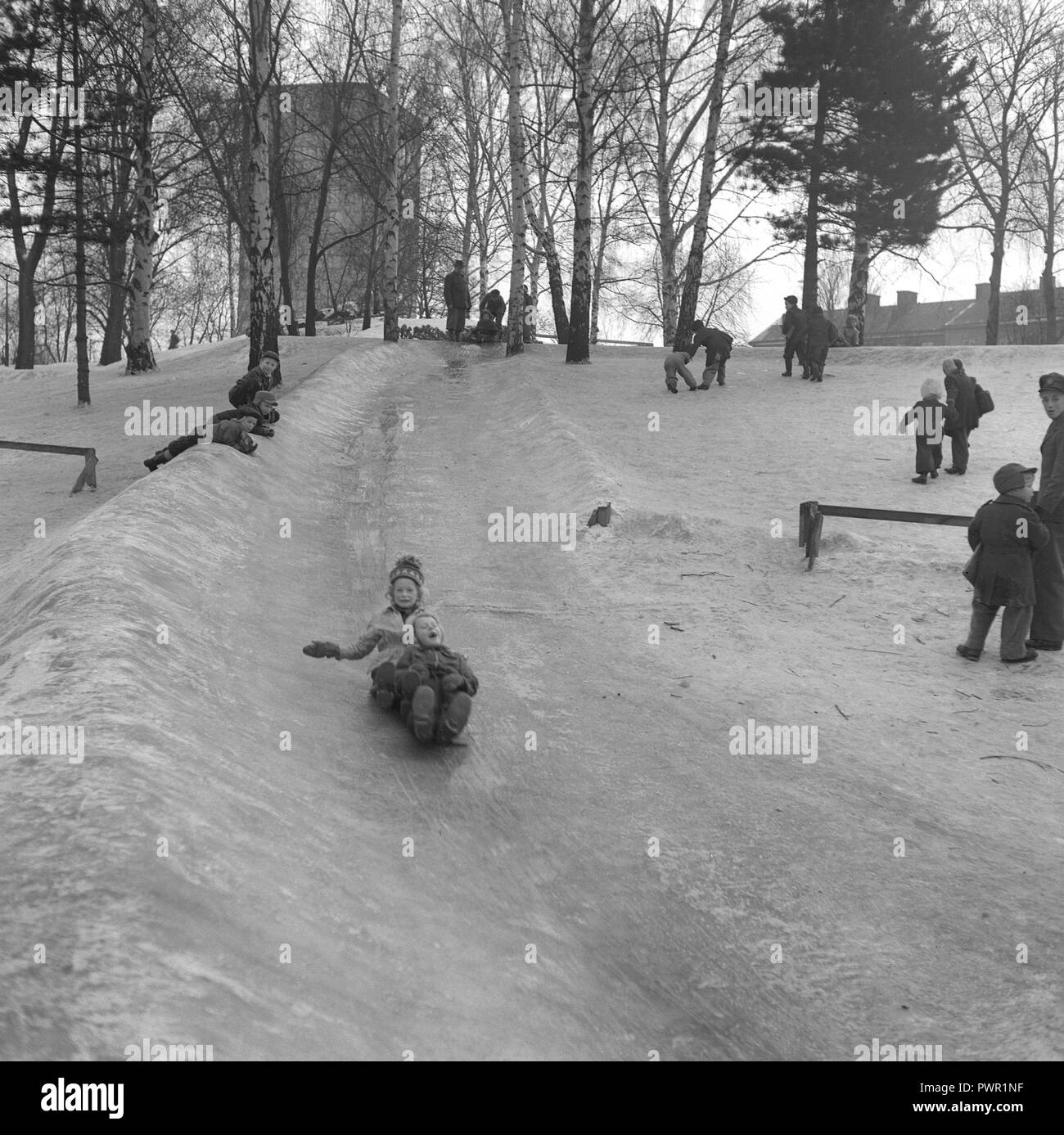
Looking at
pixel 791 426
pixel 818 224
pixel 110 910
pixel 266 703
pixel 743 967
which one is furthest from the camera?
pixel 818 224

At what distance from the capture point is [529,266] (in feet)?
128

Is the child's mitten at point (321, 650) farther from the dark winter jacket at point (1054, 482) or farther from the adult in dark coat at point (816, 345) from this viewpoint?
the adult in dark coat at point (816, 345)

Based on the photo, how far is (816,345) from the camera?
2034 centimetres

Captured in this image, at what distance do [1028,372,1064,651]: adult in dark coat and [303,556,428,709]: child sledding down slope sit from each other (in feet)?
15.9

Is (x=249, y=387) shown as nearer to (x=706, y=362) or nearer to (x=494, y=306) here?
(x=706, y=362)

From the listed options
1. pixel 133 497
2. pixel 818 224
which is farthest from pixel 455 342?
pixel 133 497

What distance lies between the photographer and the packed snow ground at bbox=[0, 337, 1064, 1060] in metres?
3.71

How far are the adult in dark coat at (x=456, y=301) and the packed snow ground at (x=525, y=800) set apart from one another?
747 inches

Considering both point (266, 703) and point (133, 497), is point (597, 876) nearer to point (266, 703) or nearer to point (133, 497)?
point (266, 703)

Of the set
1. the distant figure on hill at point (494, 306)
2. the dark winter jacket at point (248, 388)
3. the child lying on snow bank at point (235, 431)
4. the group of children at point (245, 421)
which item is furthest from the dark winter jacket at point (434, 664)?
the distant figure on hill at point (494, 306)

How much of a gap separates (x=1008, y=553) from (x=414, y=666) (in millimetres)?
4683

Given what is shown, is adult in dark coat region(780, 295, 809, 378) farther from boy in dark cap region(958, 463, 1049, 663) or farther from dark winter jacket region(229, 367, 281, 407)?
boy in dark cap region(958, 463, 1049, 663)

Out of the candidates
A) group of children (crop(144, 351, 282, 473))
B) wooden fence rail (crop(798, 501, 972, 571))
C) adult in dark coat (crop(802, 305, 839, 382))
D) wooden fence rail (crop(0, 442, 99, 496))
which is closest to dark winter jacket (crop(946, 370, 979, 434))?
wooden fence rail (crop(798, 501, 972, 571))
